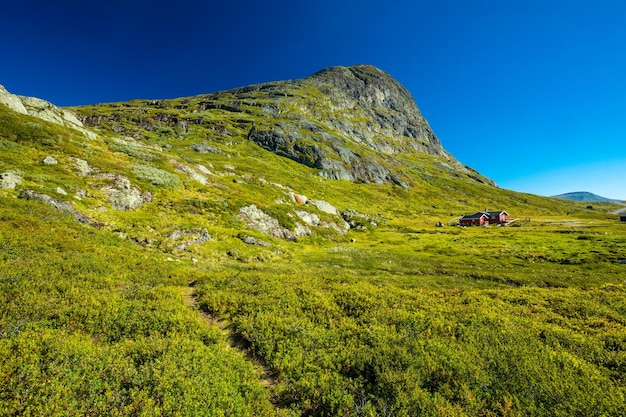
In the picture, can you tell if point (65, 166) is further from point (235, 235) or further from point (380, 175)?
point (380, 175)

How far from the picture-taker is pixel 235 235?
114ft

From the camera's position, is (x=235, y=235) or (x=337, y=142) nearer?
(x=235, y=235)

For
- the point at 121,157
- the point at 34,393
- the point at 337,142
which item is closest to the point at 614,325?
the point at 34,393

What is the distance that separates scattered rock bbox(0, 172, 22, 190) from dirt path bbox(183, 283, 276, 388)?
24392 millimetres

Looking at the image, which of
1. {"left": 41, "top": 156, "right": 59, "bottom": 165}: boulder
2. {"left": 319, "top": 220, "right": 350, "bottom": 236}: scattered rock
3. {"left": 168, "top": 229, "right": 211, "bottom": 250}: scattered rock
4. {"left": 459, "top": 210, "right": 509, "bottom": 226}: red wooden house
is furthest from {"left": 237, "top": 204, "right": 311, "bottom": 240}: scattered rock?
{"left": 459, "top": 210, "right": 509, "bottom": 226}: red wooden house

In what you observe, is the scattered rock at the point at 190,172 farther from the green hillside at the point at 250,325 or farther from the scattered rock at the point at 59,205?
the scattered rock at the point at 59,205

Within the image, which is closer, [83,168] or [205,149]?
[83,168]

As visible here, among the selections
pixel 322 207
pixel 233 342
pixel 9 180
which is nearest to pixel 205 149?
pixel 322 207

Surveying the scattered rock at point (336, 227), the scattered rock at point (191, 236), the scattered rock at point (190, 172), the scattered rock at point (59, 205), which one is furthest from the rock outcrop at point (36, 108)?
the scattered rock at point (336, 227)

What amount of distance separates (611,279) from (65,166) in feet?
219

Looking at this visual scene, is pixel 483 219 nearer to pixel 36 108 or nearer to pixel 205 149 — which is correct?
pixel 205 149

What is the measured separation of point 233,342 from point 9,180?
102 ft

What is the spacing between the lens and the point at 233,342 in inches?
460

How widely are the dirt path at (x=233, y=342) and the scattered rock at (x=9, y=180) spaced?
24.4 m
